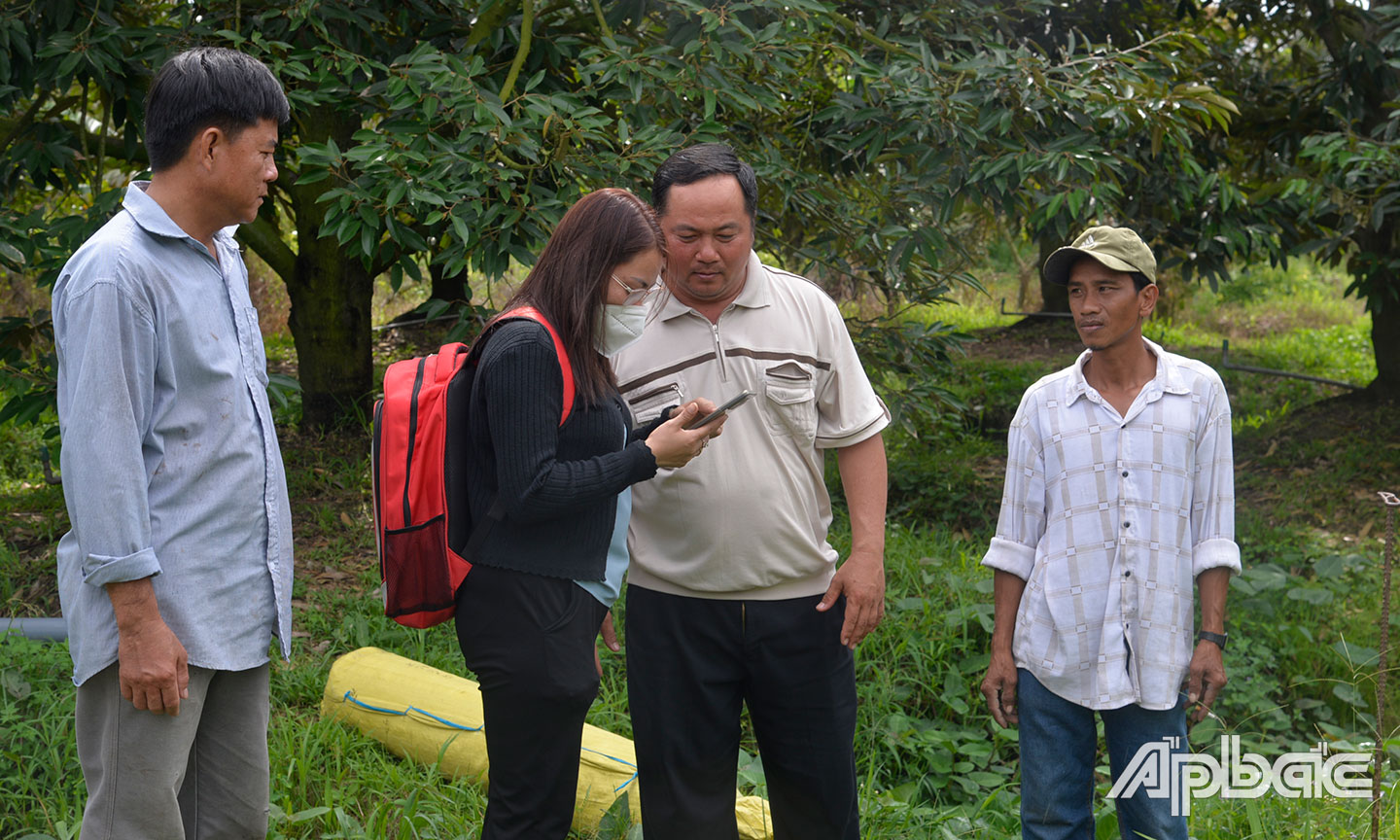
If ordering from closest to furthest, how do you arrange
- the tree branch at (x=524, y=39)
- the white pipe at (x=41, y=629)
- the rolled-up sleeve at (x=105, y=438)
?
the rolled-up sleeve at (x=105, y=438), the white pipe at (x=41, y=629), the tree branch at (x=524, y=39)

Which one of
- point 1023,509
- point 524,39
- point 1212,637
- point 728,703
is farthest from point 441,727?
point 524,39

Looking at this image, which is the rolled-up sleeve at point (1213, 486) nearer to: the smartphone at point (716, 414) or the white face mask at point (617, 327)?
the smartphone at point (716, 414)

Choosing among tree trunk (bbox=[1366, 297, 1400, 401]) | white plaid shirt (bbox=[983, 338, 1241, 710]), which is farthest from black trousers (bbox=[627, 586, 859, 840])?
tree trunk (bbox=[1366, 297, 1400, 401])

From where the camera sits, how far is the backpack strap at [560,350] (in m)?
2.08

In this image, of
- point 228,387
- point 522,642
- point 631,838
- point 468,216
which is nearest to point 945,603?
point 631,838

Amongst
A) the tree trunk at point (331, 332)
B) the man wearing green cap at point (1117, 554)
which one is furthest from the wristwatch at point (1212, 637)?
the tree trunk at point (331, 332)

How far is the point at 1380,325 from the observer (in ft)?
23.9

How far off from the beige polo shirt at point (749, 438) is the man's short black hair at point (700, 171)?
17 centimetres

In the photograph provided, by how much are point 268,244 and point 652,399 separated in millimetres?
4110

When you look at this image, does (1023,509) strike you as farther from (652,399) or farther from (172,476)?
(172,476)

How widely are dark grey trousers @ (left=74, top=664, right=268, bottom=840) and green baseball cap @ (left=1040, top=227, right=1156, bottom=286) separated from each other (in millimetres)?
1884

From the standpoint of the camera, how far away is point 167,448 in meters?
1.92

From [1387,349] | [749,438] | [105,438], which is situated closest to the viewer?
[105,438]

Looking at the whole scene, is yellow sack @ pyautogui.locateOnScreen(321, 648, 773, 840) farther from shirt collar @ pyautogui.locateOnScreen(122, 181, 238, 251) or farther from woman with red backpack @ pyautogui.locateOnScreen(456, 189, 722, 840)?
shirt collar @ pyautogui.locateOnScreen(122, 181, 238, 251)
